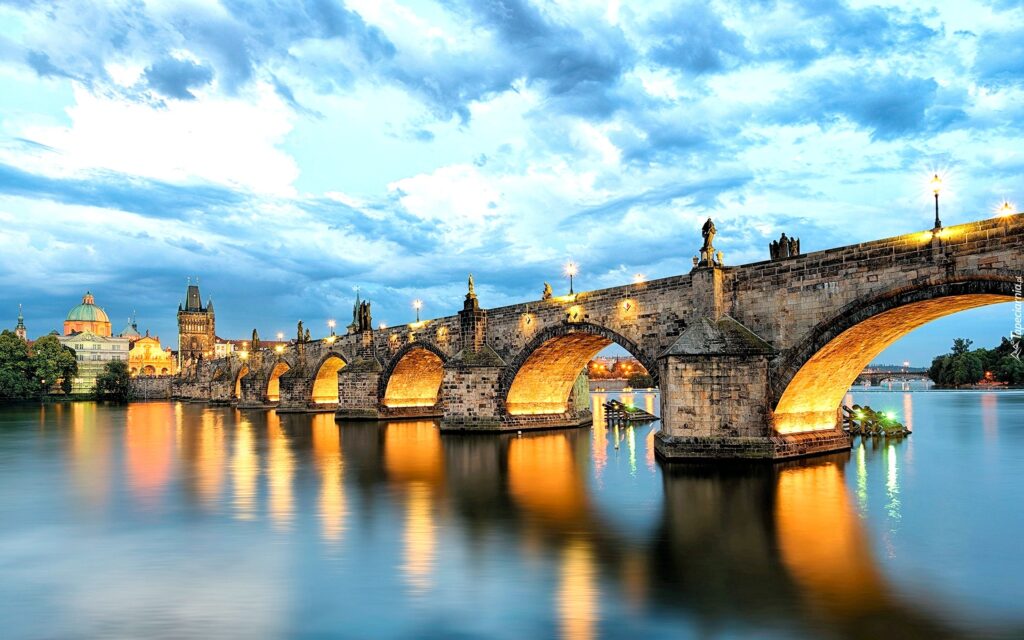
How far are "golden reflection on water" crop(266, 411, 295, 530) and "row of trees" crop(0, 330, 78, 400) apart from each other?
250 ft

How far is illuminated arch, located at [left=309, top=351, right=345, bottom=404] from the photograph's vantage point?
54859 mm

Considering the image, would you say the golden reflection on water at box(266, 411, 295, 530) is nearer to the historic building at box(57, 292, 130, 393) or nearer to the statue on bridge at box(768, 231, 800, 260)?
the statue on bridge at box(768, 231, 800, 260)

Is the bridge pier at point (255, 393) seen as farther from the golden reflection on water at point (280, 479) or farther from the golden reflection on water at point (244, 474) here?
the golden reflection on water at point (280, 479)

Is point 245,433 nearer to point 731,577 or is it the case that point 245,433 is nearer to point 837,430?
point 837,430

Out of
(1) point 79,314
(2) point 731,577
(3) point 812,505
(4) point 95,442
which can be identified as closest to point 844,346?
(3) point 812,505

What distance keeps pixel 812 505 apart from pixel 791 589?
633 cm

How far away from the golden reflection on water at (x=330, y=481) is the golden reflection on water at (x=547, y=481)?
4.39 m

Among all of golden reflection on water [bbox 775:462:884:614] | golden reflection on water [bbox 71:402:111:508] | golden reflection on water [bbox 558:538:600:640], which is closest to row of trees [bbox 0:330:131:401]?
golden reflection on water [bbox 71:402:111:508]

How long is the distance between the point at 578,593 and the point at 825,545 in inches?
211

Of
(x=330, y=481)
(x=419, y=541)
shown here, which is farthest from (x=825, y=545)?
(x=330, y=481)

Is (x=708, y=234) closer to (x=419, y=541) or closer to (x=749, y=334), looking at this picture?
(x=749, y=334)

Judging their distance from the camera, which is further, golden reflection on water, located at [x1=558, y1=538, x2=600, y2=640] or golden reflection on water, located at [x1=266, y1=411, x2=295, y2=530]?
golden reflection on water, located at [x1=266, y1=411, x2=295, y2=530]

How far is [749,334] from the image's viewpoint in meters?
20.6

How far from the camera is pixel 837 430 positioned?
2328 cm
